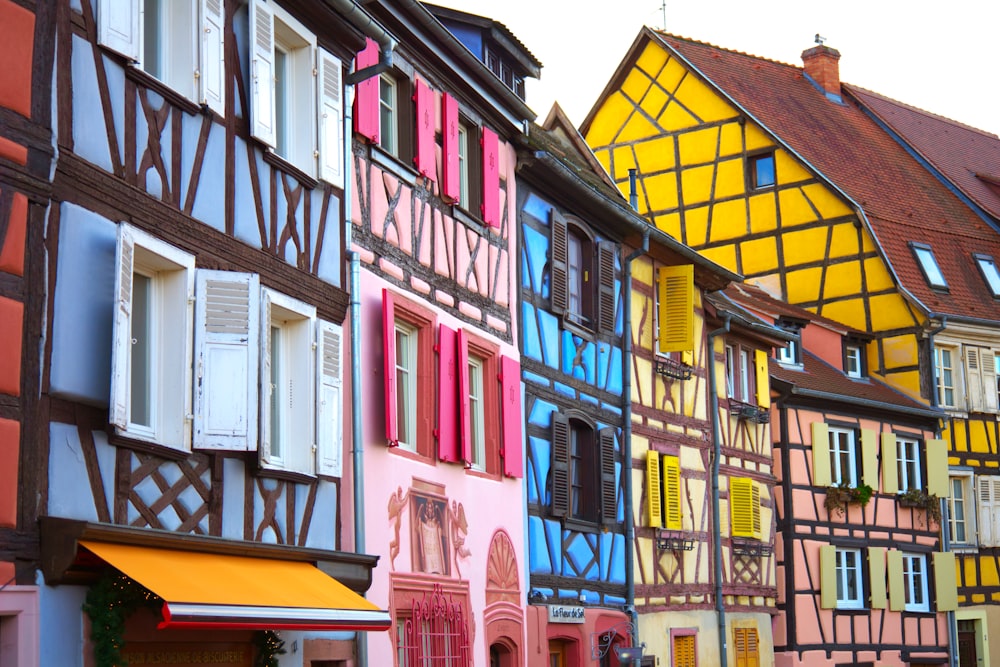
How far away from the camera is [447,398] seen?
1647 cm

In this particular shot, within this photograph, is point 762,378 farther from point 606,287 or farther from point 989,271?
point 989,271

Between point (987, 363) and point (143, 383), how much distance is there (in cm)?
2894

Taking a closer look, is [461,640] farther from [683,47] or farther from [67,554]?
[683,47]

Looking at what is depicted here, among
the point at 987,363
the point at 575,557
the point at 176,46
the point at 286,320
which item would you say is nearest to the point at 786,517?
the point at 987,363

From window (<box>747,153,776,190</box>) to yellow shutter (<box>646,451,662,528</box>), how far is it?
15078 mm

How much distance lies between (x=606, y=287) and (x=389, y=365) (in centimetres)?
785

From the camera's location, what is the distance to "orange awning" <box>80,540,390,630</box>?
9750 mm

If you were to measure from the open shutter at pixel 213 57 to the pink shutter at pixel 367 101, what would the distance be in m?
2.97

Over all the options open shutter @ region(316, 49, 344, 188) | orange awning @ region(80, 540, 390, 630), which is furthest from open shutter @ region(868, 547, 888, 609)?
orange awning @ region(80, 540, 390, 630)

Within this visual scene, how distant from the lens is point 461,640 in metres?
16.5

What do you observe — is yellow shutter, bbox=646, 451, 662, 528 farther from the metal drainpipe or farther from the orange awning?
the orange awning

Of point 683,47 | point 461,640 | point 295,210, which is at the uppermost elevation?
point 683,47

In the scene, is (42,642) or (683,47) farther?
(683,47)

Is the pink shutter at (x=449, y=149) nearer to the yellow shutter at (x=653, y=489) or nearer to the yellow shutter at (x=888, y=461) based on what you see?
the yellow shutter at (x=653, y=489)
